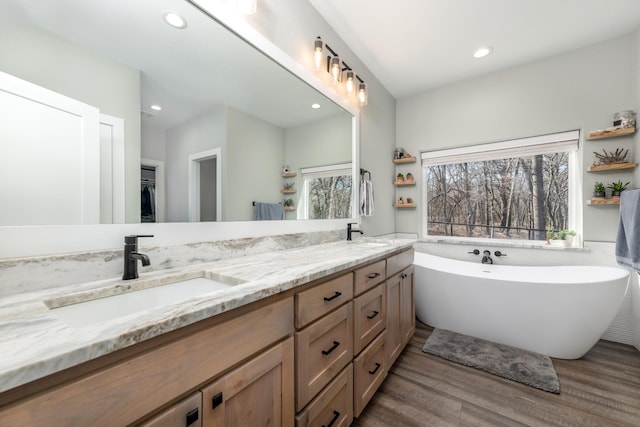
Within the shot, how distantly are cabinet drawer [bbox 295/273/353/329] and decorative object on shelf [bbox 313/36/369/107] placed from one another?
1578mm

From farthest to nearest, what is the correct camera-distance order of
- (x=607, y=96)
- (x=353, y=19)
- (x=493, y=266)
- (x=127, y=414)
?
1. (x=493, y=266)
2. (x=607, y=96)
3. (x=353, y=19)
4. (x=127, y=414)

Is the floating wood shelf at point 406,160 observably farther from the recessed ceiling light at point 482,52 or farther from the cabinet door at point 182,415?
the cabinet door at point 182,415

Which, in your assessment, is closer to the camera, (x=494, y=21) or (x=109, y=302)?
(x=109, y=302)

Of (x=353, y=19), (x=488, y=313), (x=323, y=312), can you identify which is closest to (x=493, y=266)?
(x=488, y=313)

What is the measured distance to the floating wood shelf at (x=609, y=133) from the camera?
6.80ft

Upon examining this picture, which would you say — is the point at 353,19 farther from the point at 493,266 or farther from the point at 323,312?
the point at 493,266

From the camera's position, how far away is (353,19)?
201 cm

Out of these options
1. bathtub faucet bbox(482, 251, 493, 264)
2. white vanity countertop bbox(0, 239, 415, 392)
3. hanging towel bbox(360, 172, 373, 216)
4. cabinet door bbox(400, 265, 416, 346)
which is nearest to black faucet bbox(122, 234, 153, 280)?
white vanity countertop bbox(0, 239, 415, 392)

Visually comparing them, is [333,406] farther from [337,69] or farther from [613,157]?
[613,157]

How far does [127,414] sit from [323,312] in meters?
0.68

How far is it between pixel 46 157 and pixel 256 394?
3.19 feet

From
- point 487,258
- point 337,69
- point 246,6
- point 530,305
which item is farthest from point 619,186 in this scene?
point 246,6

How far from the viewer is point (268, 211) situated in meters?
1.57

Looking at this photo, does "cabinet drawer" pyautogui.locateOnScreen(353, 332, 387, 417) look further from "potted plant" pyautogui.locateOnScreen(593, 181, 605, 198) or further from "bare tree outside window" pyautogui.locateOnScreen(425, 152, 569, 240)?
"potted plant" pyautogui.locateOnScreen(593, 181, 605, 198)
